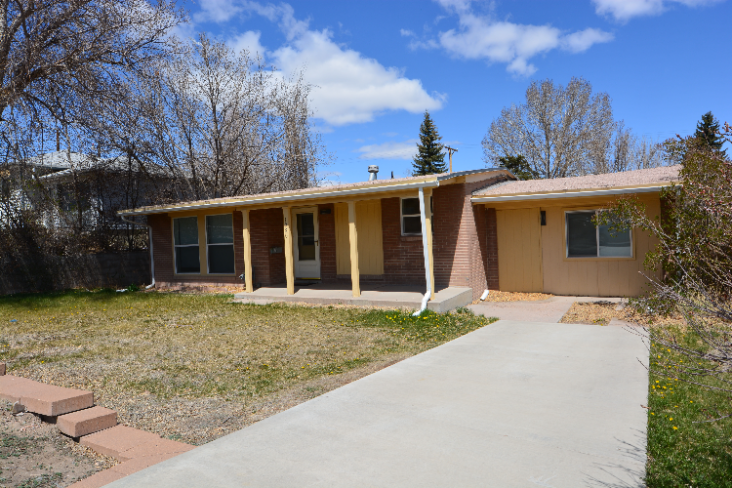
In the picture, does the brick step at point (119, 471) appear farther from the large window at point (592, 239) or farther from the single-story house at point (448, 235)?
the large window at point (592, 239)

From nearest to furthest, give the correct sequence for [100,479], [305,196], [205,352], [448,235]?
[100,479], [205,352], [305,196], [448,235]

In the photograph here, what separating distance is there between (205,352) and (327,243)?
6404mm

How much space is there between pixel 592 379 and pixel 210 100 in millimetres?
16382

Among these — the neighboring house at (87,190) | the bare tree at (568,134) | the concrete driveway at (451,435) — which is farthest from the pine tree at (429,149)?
the concrete driveway at (451,435)

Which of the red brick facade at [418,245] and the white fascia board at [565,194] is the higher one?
the white fascia board at [565,194]

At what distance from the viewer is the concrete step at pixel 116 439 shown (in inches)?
152

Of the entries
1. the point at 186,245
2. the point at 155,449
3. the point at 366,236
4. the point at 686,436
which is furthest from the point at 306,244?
the point at 686,436

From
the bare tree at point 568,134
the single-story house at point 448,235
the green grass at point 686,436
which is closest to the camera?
the green grass at point 686,436

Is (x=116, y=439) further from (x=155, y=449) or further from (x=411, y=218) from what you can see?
(x=411, y=218)

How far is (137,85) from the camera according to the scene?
14164 millimetres

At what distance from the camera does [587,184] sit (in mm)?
10945

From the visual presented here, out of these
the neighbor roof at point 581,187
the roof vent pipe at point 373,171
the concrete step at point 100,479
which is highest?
the roof vent pipe at point 373,171

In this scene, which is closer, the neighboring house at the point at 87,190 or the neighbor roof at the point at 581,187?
the neighbor roof at the point at 581,187

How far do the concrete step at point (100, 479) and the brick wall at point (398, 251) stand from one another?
8.94m
